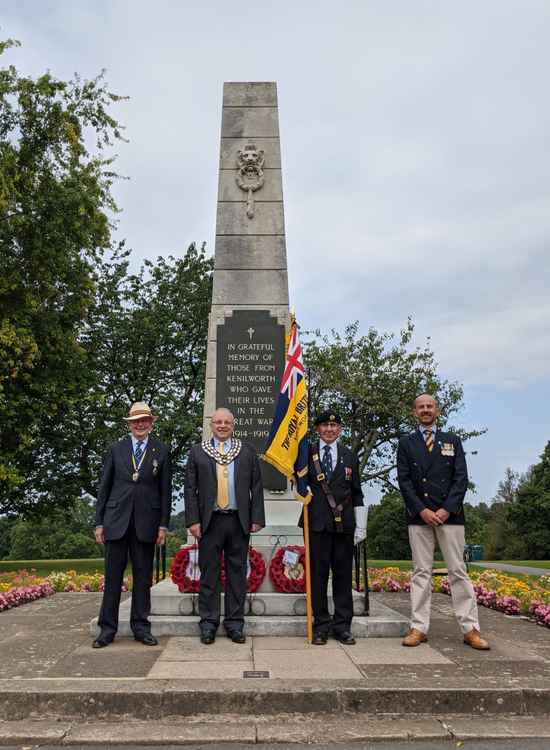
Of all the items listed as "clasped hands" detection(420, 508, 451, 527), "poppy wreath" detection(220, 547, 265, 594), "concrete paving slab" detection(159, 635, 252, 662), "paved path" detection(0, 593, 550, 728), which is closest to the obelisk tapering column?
"poppy wreath" detection(220, 547, 265, 594)

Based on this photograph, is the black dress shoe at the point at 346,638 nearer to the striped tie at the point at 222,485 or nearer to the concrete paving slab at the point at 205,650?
the concrete paving slab at the point at 205,650

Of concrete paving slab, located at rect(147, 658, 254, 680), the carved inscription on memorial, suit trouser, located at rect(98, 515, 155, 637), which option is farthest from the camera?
the carved inscription on memorial

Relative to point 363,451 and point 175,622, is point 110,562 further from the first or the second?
point 363,451

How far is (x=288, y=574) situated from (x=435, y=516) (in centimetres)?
170

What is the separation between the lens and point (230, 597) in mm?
5535

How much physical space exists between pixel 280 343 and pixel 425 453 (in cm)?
243

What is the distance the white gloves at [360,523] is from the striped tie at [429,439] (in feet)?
2.46

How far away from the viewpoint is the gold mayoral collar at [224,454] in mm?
5711

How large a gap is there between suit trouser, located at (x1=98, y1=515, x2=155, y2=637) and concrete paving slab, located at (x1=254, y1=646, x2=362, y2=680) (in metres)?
1.11

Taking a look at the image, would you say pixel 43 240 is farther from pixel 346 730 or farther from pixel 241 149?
pixel 346 730

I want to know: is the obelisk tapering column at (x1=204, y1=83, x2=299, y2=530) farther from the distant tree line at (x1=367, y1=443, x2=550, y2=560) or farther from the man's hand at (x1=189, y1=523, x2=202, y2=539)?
the distant tree line at (x1=367, y1=443, x2=550, y2=560)

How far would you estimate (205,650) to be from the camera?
16.7ft

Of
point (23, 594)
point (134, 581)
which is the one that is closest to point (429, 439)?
point (134, 581)

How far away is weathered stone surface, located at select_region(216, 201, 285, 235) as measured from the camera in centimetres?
791
